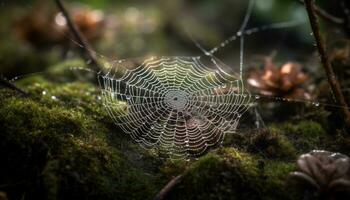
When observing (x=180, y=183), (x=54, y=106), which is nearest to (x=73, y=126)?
(x=54, y=106)

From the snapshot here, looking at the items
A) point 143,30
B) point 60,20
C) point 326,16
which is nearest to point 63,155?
point 326,16

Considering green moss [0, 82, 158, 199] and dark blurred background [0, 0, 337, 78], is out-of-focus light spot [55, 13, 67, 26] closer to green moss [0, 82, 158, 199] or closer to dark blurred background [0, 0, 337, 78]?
dark blurred background [0, 0, 337, 78]

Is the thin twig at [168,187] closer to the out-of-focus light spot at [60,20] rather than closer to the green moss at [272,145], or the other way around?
the green moss at [272,145]

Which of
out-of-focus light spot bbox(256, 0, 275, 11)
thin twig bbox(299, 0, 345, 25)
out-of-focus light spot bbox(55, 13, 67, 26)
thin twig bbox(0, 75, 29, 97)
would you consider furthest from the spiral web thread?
out-of-focus light spot bbox(256, 0, 275, 11)

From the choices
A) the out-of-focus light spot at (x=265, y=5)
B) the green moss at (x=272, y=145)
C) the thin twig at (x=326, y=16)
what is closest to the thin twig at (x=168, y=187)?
the green moss at (x=272, y=145)

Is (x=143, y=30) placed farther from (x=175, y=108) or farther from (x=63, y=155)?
(x=63, y=155)
